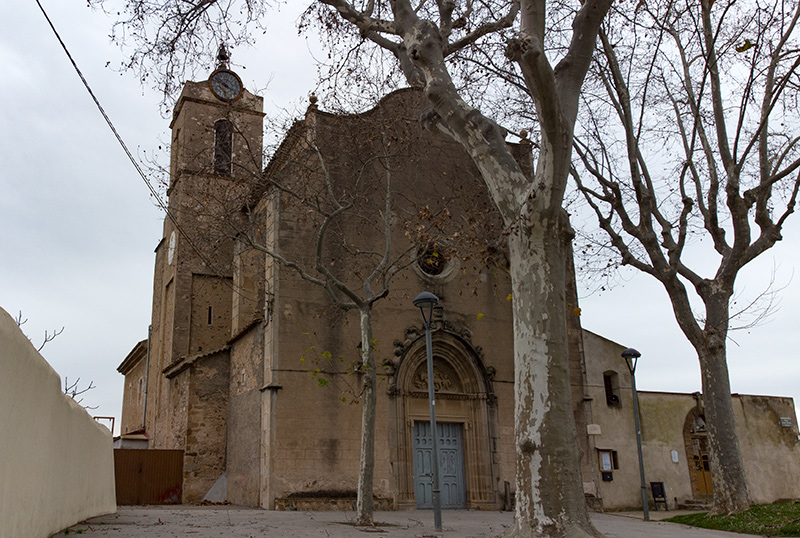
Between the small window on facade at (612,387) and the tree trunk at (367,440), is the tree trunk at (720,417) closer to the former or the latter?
the small window on facade at (612,387)

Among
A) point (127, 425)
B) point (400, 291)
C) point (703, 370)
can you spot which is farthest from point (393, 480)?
point (127, 425)

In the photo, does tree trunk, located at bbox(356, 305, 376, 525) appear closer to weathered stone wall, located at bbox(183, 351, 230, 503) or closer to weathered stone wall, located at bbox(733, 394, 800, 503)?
weathered stone wall, located at bbox(183, 351, 230, 503)

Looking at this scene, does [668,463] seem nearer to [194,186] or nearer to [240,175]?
[240,175]

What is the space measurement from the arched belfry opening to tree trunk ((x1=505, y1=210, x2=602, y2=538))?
8.72m

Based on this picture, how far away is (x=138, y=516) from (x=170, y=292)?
14.0 meters

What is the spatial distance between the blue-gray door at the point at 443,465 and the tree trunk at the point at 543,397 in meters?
8.97

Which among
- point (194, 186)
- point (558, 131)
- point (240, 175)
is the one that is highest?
point (194, 186)

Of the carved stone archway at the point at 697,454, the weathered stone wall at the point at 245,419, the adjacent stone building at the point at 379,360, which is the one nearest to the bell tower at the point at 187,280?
the adjacent stone building at the point at 379,360

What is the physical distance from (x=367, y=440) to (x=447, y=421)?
18.9 feet

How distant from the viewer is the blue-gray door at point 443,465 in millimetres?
15695

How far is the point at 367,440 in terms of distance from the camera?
11.1 m

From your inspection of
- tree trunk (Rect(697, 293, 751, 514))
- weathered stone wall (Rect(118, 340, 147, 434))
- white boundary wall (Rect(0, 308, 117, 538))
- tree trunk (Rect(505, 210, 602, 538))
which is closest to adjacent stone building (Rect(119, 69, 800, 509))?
tree trunk (Rect(697, 293, 751, 514))

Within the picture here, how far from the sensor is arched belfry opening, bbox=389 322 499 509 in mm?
15695

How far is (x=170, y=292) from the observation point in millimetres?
24672
